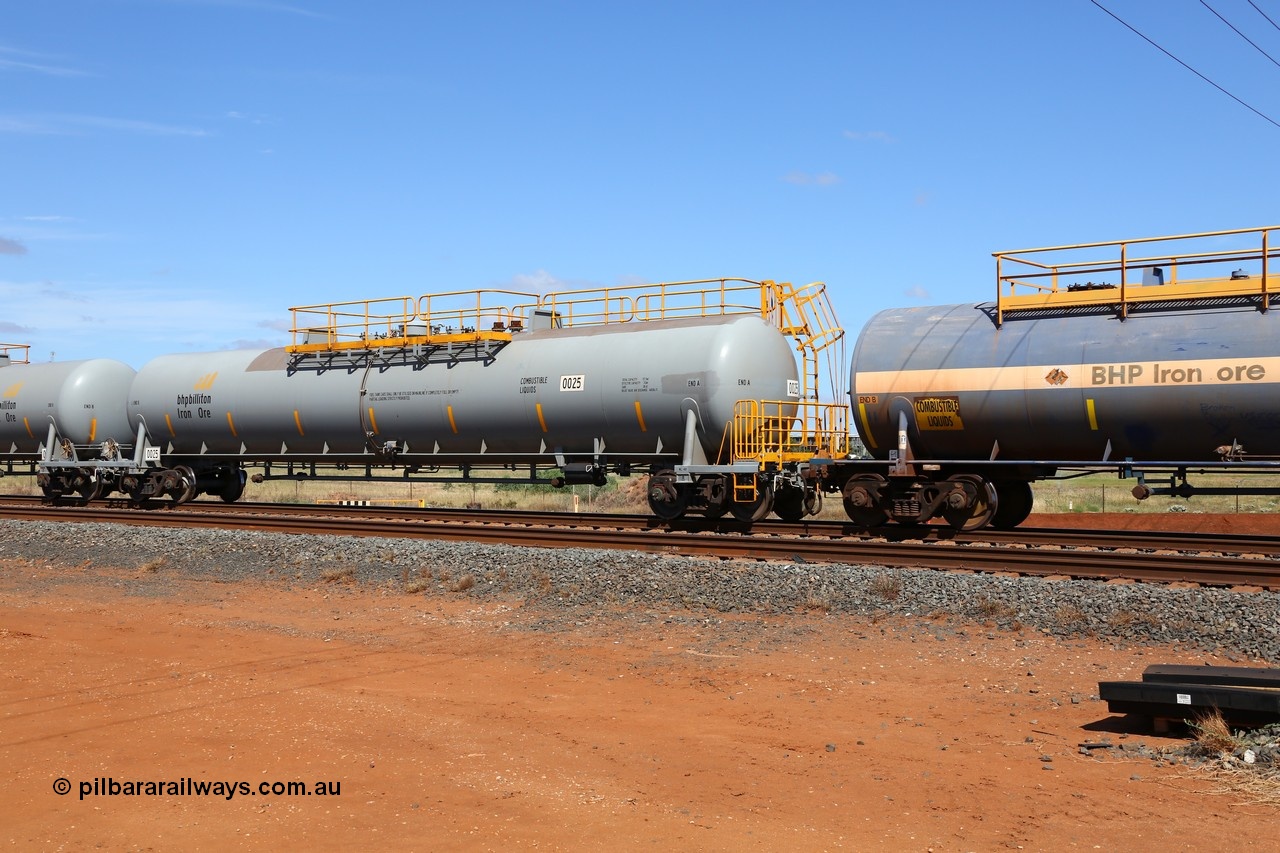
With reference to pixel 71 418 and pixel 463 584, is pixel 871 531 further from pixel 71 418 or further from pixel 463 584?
pixel 71 418

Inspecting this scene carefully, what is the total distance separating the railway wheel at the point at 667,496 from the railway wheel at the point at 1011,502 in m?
5.39

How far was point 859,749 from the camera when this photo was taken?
8.35 meters

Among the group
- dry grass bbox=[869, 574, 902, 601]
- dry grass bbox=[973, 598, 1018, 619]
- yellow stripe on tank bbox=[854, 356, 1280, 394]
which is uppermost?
yellow stripe on tank bbox=[854, 356, 1280, 394]

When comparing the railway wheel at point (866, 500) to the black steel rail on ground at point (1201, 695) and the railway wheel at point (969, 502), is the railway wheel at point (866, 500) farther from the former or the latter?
the black steel rail on ground at point (1201, 695)

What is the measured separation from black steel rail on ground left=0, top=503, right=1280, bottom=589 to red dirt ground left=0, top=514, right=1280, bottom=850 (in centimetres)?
276

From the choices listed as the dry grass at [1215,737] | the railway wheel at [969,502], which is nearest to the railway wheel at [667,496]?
the railway wheel at [969,502]

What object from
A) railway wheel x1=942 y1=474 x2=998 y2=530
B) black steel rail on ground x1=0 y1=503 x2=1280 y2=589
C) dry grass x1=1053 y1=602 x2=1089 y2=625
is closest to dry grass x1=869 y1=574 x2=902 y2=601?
black steel rail on ground x1=0 y1=503 x2=1280 y2=589

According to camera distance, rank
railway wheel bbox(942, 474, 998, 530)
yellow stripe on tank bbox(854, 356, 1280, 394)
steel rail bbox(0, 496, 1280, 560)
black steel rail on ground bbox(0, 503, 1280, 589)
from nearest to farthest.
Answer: black steel rail on ground bbox(0, 503, 1280, 589) → yellow stripe on tank bbox(854, 356, 1280, 394) → steel rail bbox(0, 496, 1280, 560) → railway wheel bbox(942, 474, 998, 530)

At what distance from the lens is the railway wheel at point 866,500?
18641 millimetres

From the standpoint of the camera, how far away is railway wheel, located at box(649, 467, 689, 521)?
2053cm

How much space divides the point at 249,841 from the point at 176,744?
7.23ft

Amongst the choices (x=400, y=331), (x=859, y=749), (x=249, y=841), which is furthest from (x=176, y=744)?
(x=400, y=331)

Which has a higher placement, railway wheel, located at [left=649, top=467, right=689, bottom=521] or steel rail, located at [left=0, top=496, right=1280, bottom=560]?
railway wheel, located at [left=649, top=467, right=689, bottom=521]

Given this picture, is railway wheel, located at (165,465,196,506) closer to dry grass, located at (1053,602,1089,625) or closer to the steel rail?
the steel rail
